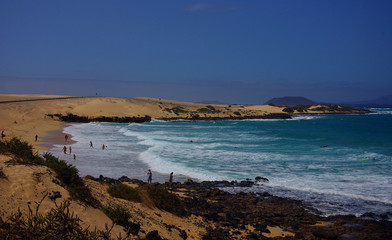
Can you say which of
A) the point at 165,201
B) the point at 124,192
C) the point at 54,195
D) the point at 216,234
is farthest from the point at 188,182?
the point at 54,195

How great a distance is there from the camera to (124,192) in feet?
38.2

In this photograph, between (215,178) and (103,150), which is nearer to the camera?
(215,178)

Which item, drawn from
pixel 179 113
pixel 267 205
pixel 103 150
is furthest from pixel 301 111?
pixel 267 205

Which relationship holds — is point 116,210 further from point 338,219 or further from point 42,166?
point 338,219

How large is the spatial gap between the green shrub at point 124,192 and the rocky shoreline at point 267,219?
2.20 meters

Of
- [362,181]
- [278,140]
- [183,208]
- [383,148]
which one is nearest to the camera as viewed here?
[183,208]

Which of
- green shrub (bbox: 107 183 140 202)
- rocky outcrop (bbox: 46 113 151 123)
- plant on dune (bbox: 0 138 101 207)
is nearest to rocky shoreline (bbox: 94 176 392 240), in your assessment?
green shrub (bbox: 107 183 140 202)

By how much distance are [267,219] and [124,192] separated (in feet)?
17.6

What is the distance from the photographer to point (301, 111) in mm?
116250

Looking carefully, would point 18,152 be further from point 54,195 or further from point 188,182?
point 188,182

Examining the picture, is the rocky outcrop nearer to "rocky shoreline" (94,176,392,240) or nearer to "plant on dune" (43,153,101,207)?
"rocky shoreline" (94,176,392,240)

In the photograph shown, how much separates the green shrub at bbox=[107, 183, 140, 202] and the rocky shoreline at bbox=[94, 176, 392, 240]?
7.21ft

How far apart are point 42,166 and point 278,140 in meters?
30.2

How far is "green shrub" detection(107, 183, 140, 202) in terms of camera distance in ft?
37.7
